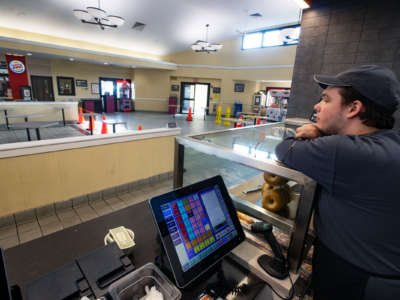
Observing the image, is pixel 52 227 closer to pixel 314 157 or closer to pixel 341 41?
pixel 314 157

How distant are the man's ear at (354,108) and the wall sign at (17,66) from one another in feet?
35.7

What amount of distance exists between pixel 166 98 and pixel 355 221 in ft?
41.3

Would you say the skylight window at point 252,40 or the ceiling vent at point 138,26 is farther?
the skylight window at point 252,40

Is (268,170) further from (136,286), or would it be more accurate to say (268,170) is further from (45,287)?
(45,287)

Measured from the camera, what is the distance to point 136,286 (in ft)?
2.11

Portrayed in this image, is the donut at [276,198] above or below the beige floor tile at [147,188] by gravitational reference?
above

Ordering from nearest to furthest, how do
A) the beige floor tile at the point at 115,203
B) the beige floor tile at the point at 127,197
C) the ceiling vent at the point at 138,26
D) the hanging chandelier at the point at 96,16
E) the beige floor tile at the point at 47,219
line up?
the beige floor tile at the point at 47,219, the beige floor tile at the point at 115,203, the beige floor tile at the point at 127,197, the hanging chandelier at the point at 96,16, the ceiling vent at the point at 138,26

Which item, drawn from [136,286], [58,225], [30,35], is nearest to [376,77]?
[136,286]

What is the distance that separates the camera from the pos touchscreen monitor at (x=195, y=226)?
0.63 m

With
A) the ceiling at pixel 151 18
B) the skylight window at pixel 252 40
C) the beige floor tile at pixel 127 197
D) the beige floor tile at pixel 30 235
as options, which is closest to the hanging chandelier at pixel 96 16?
the ceiling at pixel 151 18

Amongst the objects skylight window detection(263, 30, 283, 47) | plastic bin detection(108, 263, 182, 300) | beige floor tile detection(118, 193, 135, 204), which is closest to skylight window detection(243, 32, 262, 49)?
skylight window detection(263, 30, 283, 47)

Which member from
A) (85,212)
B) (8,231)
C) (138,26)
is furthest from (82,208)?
(138,26)

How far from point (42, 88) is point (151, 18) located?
638cm

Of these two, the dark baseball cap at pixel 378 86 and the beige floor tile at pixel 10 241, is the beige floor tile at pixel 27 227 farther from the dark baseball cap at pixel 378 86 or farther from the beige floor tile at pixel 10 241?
the dark baseball cap at pixel 378 86
